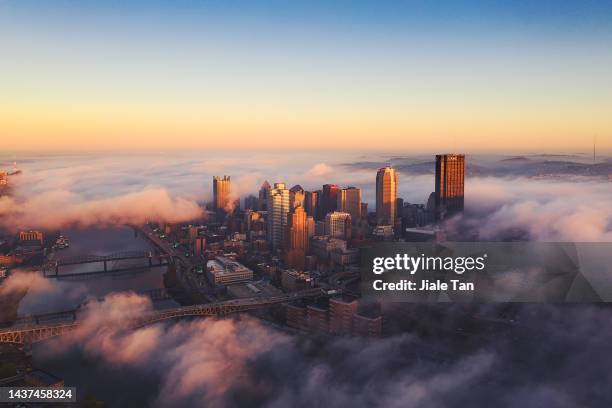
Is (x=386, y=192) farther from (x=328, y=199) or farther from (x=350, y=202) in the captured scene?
(x=328, y=199)

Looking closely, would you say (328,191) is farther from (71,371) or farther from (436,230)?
(71,371)

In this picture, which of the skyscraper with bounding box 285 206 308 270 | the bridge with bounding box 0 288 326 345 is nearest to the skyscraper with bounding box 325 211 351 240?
the skyscraper with bounding box 285 206 308 270

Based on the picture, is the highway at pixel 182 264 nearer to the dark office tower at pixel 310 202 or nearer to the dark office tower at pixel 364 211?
the dark office tower at pixel 310 202

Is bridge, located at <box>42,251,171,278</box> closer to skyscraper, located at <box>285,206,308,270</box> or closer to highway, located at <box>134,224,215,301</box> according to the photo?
highway, located at <box>134,224,215,301</box>

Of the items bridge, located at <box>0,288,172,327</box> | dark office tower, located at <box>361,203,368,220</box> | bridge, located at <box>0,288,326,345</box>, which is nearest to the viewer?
bridge, located at <box>0,288,326,345</box>

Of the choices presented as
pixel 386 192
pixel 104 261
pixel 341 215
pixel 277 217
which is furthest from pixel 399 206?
pixel 104 261

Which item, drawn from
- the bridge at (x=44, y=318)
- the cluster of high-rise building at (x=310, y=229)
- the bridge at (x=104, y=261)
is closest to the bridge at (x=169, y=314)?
the bridge at (x=44, y=318)
